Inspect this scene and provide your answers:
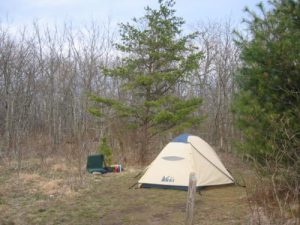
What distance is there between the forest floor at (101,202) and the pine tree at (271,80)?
4.31ft

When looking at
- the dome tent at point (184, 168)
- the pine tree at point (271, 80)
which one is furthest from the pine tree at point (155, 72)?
the pine tree at point (271, 80)

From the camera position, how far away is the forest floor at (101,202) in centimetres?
646

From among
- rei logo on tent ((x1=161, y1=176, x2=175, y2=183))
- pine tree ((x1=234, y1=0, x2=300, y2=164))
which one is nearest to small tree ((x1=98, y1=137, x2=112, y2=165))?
rei logo on tent ((x1=161, y1=176, x2=175, y2=183))

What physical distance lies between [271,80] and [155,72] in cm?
806

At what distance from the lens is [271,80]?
6410 mm

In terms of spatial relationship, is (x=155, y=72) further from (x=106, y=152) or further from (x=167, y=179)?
(x=167, y=179)

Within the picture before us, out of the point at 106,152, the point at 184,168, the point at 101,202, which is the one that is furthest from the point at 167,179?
the point at 106,152

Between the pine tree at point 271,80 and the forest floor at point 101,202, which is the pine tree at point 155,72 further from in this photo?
the pine tree at point 271,80

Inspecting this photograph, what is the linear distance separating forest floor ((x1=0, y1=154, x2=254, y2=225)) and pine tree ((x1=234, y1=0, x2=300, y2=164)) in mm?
1314

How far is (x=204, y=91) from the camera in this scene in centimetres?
2516

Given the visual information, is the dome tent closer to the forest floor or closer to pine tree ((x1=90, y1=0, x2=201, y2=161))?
the forest floor

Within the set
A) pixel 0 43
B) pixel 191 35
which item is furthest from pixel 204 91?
pixel 0 43

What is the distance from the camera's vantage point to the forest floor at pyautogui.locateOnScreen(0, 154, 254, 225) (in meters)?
6.46

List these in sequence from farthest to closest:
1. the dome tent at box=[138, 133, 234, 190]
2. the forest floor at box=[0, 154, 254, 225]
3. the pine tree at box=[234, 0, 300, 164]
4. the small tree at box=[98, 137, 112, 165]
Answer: the small tree at box=[98, 137, 112, 165]
the dome tent at box=[138, 133, 234, 190]
the forest floor at box=[0, 154, 254, 225]
the pine tree at box=[234, 0, 300, 164]
